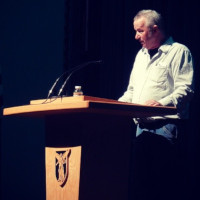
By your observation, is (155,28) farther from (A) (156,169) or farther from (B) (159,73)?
(A) (156,169)

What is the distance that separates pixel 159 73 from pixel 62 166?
3.13 feet

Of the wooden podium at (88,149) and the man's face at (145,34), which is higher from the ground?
the man's face at (145,34)

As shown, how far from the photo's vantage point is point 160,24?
287 cm

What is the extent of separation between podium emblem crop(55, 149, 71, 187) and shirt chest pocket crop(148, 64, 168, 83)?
863 mm

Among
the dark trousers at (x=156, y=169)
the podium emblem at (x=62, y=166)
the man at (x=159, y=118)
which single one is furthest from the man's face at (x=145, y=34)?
the podium emblem at (x=62, y=166)

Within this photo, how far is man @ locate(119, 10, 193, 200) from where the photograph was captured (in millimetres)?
2609

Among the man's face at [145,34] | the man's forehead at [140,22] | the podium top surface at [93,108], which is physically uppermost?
the man's forehead at [140,22]

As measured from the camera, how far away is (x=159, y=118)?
261 cm

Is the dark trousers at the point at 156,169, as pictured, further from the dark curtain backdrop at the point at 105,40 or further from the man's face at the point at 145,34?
the dark curtain backdrop at the point at 105,40

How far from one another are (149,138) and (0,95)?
183 centimetres

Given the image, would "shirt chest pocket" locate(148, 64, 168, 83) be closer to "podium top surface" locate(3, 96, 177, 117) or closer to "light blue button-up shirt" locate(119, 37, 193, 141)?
"light blue button-up shirt" locate(119, 37, 193, 141)

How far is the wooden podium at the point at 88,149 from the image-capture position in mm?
2012

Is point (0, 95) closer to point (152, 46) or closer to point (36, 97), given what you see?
point (36, 97)

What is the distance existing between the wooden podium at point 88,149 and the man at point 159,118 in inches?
18.8
